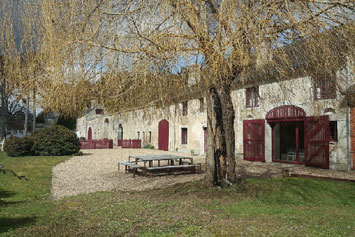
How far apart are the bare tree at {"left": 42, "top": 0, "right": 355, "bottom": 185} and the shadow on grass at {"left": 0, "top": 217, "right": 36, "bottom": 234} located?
165 cm

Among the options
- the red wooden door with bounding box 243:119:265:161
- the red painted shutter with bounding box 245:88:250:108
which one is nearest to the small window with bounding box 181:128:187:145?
the red wooden door with bounding box 243:119:265:161

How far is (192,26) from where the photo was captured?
13.9ft

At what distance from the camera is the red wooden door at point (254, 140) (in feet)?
41.5

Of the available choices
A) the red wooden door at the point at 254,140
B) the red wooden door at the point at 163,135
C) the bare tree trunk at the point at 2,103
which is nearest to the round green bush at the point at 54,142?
the bare tree trunk at the point at 2,103

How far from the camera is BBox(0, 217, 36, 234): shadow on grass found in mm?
3557

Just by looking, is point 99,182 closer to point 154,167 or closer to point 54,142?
point 154,167

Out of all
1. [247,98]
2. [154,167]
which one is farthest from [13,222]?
[247,98]

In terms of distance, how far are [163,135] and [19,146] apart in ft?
31.0

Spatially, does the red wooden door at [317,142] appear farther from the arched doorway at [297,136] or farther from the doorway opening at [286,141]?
the doorway opening at [286,141]

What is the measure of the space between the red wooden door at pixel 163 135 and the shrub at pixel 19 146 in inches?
342

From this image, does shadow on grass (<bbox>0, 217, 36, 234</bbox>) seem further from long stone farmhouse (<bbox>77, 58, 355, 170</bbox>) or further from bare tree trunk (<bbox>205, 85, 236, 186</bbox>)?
bare tree trunk (<bbox>205, 85, 236, 186</bbox>)

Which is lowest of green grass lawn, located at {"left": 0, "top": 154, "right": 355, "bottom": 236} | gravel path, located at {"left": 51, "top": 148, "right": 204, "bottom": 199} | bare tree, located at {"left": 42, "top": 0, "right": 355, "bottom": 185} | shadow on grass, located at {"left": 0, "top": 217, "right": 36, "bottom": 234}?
gravel path, located at {"left": 51, "top": 148, "right": 204, "bottom": 199}

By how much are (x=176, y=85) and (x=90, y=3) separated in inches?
73.8

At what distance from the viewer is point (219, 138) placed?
607 cm
